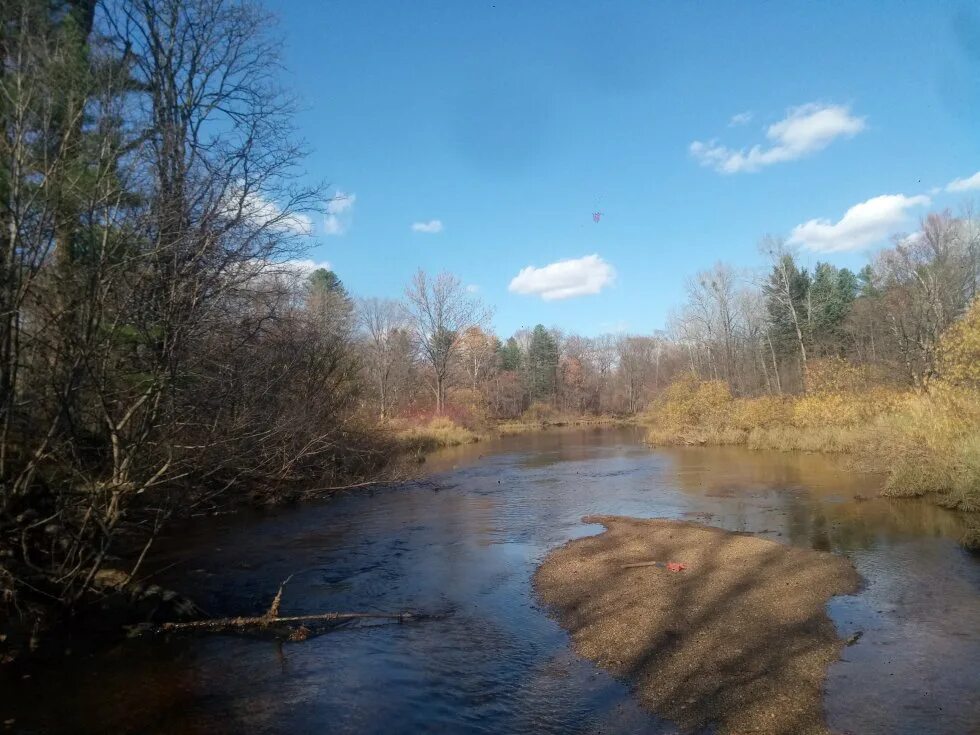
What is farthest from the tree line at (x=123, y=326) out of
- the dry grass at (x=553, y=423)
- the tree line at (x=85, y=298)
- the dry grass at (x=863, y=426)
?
the dry grass at (x=553, y=423)

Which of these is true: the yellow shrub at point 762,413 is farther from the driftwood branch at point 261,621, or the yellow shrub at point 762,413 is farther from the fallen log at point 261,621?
the driftwood branch at point 261,621

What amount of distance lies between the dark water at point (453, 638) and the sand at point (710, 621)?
12.8 inches

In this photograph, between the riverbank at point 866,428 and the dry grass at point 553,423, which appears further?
the dry grass at point 553,423

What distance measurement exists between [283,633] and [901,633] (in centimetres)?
781

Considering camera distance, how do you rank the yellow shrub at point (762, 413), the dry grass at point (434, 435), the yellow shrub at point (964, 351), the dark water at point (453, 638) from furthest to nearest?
1. the dry grass at point (434, 435)
2. the yellow shrub at point (762, 413)
3. the yellow shrub at point (964, 351)
4. the dark water at point (453, 638)

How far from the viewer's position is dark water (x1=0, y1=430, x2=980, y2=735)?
5762 millimetres

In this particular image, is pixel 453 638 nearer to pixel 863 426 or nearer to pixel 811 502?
pixel 811 502

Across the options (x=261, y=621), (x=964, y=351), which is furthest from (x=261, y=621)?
(x=964, y=351)

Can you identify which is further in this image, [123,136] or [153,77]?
[153,77]

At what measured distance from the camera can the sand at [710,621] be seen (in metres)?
5.80

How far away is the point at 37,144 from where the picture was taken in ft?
26.1

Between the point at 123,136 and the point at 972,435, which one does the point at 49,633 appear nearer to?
the point at 123,136

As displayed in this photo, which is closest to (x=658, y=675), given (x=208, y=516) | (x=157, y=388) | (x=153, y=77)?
(x=157, y=388)

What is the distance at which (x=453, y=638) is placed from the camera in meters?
7.84
